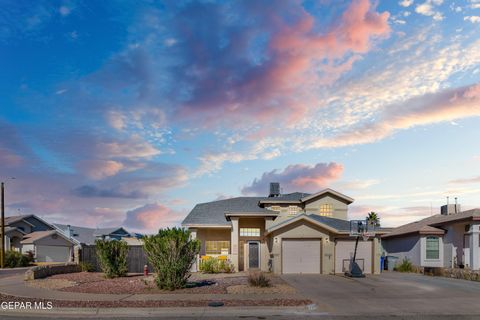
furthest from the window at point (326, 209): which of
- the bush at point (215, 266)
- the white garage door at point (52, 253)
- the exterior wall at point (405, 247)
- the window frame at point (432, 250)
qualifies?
the white garage door at point (52, 253)

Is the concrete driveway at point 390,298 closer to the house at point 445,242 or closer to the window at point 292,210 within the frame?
the house at point 445,242

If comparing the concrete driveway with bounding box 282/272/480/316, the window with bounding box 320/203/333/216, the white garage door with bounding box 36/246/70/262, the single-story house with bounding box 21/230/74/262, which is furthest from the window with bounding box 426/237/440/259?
the white garage door with bounding box 36/246/70/262

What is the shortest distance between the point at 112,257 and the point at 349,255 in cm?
1570

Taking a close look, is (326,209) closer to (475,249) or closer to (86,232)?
(475,249)

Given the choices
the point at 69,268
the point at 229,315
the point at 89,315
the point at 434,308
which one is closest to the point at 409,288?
the point at 434,308

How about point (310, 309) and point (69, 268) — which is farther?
point (69, 268)

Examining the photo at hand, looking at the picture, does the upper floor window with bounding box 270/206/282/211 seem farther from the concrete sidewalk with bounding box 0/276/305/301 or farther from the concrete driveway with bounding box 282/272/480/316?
the concrete sidewalk with bounding box 0/276/305/301

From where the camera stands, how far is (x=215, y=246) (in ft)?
108

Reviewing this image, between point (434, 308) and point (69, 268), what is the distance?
24135 millimetres

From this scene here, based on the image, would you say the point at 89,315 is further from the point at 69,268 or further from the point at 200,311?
the point at 69,268

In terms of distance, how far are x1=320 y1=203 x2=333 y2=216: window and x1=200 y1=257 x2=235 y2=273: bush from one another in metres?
10.2

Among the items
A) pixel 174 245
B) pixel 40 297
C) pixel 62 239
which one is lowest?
pixel 62 239

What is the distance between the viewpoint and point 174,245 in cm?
1875

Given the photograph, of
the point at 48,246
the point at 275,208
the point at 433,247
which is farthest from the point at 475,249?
the point at 48,246
